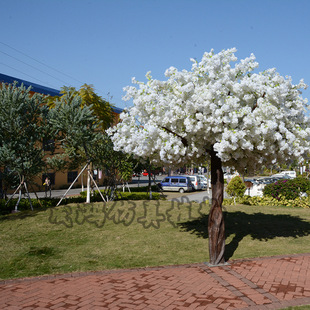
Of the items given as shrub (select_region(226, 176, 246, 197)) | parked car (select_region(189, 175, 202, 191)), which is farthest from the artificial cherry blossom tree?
parked car (select_region(189, 175, 202, 191))

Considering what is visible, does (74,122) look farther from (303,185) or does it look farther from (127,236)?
(303,185)

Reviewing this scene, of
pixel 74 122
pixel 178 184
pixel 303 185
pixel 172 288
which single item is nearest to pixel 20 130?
pixel 74 122

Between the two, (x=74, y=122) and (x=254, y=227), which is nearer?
(x=254, y=227)

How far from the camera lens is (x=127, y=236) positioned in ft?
38.0

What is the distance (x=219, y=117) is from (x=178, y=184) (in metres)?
30.7

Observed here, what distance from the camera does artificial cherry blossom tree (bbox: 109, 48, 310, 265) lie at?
7.82m

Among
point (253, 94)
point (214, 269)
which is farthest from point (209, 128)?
point (214, 269)

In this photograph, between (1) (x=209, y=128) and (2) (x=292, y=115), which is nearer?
(1) (x=209, y=128)

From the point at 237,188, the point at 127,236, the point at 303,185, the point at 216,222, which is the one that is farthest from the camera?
the point at 237,188

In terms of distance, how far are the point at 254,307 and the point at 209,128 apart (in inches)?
149

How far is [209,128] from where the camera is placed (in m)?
7.83

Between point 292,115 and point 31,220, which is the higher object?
point 292,115

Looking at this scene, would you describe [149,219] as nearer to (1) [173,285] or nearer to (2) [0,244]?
(2) [0,244]

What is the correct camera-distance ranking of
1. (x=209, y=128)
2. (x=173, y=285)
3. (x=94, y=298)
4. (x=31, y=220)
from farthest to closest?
(x=31, y=220) < (x=209, y=128) < (x=173, y=285) < (x=94, y=298)
